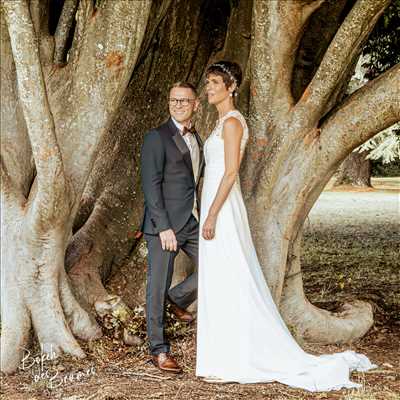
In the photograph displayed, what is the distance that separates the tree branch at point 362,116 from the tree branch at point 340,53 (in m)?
0.18

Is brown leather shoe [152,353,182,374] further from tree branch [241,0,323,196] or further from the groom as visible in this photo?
tree branch [241,0,323,196]

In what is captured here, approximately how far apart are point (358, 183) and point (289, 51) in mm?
24954

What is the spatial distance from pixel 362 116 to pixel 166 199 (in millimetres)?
1707

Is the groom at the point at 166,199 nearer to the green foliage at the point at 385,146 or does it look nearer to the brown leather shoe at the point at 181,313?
the brown leather shoe at the point at 181,313

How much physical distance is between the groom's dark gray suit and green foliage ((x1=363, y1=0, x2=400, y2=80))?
334 cm

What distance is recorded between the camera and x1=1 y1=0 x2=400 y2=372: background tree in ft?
17.4

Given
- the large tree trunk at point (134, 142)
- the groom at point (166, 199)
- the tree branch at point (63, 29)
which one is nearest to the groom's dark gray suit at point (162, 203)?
the groom at point (166, 199)

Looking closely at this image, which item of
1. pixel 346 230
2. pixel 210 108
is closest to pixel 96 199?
pixel 210 108

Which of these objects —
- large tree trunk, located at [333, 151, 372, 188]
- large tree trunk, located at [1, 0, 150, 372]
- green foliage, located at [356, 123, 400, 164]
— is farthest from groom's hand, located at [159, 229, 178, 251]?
large tree trunk, located at [333, 151, 372, 188]

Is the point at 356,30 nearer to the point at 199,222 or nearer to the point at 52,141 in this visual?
the point at 199,222

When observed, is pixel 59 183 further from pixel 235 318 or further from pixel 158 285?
pixel 235 318

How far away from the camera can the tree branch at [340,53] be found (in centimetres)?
544

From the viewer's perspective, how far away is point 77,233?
22.0 ft

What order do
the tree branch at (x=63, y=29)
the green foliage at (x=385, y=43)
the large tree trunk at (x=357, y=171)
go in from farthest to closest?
1. the large tree trunk at (x=357, y=171)
2. the green foliage at (x=385, y=43)
3. the tree branch at (x=63, y=29)
